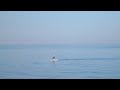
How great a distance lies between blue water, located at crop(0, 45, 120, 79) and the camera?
2.54m

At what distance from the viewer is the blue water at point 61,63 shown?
2.54 meters

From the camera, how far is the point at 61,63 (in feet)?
8.63

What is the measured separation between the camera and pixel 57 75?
254cm
